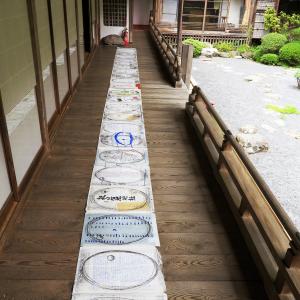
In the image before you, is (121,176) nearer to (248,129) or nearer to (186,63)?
(186,63)

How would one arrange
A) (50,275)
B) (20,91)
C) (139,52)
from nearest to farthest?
(50,275) → (20,91) → (139,52)

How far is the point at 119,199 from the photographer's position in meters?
3.69

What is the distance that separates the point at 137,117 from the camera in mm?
6148

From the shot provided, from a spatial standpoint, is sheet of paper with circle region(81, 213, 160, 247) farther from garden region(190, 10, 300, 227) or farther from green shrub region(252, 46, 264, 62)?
green shrub region(252, 46, 264, 62)

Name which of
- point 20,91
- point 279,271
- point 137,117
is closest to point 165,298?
point 279,271

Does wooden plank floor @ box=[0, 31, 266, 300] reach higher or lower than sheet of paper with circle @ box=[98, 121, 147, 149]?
lower

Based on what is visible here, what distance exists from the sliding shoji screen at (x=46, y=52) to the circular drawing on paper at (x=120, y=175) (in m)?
1.48

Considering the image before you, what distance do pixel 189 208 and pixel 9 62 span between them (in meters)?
2.36

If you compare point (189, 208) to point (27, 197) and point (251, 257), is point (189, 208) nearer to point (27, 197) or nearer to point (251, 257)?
point (251, 257)

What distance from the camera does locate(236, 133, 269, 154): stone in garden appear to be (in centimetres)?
824

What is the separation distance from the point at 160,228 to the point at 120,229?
404mm

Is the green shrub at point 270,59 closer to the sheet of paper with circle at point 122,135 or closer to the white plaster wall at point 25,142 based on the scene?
the sheet of paper with circle at point 122,135

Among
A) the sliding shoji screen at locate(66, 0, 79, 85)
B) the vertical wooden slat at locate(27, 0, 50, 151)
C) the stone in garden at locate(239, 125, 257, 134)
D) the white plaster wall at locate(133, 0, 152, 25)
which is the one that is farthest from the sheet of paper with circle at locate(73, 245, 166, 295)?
the white plaster wall at locate(133, 0, 152, 25)

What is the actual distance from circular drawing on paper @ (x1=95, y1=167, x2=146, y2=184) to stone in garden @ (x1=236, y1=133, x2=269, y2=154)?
15.2 ft
